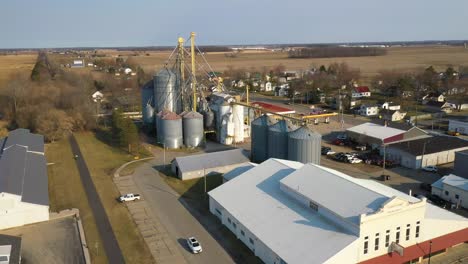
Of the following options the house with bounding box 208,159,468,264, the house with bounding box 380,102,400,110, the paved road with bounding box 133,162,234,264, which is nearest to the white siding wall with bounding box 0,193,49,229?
the paved road with bounding box 133,162,234,264

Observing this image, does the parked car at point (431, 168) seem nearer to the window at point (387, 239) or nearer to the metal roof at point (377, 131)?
the metal roof at point (377, 131)

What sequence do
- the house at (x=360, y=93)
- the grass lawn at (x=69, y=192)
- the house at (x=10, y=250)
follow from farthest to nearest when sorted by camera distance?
the house at (x=360, y=93) < the grass lawn at (x=69, y=192) < the house at (x=10, y=250)

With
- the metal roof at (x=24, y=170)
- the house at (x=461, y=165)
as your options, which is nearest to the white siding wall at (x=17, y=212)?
the metal roof at (x=24, y=170)

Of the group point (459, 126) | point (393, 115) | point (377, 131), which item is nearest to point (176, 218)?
point (377, 131)

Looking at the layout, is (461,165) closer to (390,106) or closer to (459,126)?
(459,126)

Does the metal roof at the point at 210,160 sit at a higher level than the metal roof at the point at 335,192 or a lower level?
lower

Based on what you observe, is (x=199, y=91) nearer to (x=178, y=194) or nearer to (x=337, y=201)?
(x=178, y=194)

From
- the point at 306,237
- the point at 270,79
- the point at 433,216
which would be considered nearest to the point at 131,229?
the point at 306,237
